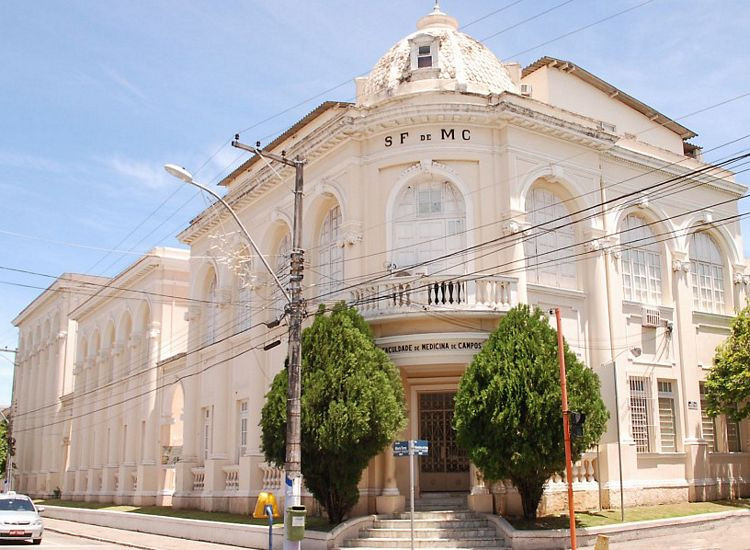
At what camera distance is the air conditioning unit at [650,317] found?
25.9 meters

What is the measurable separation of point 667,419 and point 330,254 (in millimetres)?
11022

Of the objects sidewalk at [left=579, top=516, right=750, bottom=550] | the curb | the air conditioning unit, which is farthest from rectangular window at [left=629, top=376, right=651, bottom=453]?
the curb

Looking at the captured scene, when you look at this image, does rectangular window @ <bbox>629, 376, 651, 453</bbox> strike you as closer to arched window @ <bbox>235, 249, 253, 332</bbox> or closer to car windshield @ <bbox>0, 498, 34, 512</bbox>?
arched window @ <bbox>235, 249, 253, 332</bbox>

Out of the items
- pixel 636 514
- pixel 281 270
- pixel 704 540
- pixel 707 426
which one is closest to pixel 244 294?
pixel 281 270

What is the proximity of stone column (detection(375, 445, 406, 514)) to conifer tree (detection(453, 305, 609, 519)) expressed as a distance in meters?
2.60

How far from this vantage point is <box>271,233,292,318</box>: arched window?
2825 centimetres

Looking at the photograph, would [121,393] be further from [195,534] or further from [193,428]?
[195,534]

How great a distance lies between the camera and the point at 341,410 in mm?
20047

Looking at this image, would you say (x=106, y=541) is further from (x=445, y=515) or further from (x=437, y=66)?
(x=437, y=66)

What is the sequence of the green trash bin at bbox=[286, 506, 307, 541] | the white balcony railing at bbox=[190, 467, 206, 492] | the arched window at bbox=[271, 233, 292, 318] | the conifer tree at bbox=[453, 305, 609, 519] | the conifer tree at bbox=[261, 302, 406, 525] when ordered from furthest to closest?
the white balcony railing at bbox=[190, 467, 206, 492] → the arched window at bbox=[271, 233, 292, 318] → the conifer tree at bbox=[261, 302, 406, 525] → the conifer tree at bbox=[453, 305, 609, 519] → the green trash bin at bbox=[286, 506, 307, 541]

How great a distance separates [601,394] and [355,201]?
810 centimetres

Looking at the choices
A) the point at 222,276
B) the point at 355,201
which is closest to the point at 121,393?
the point at 222,276

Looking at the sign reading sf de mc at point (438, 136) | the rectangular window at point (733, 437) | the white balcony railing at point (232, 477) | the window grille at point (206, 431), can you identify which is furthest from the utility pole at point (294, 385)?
the rectangular window at point (733, 437)

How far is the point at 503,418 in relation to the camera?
63.1 ft
